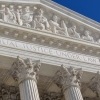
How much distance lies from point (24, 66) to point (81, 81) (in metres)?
4.97

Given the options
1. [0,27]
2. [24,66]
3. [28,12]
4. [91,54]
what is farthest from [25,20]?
[91,54]

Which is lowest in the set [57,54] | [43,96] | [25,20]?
[43,96]

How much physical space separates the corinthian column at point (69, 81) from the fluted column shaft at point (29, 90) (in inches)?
92.6

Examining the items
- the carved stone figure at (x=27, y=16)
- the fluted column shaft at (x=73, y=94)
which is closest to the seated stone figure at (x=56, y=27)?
the carved stone figure at (x=27, y=16)

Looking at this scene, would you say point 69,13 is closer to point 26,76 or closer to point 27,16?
point 27,16

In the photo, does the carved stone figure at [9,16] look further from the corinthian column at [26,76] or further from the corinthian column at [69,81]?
the corinthian column at [69,81]

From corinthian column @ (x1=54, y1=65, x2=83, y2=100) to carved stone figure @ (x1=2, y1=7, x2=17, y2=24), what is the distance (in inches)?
163

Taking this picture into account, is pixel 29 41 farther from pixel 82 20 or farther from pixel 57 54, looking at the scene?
pixel 82 20

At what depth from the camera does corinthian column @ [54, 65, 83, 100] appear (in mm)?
18000

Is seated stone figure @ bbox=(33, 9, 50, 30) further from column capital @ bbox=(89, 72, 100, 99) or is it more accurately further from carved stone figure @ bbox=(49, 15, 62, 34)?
column capital @ bbox=(89, 72, 100, 99)

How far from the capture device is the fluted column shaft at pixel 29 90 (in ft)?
52.9

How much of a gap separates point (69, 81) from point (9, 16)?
5357 millimetres

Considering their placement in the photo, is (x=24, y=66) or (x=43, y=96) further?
(x=43, y=96)

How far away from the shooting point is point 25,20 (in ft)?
62.3
